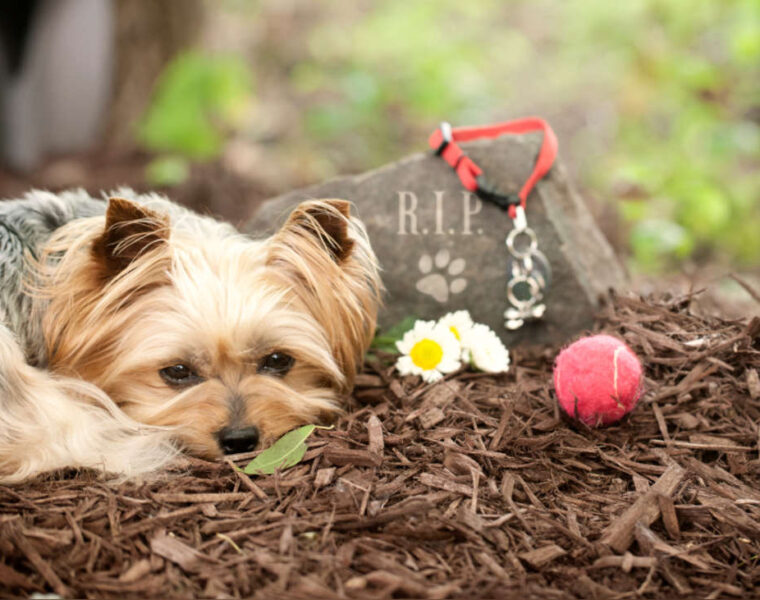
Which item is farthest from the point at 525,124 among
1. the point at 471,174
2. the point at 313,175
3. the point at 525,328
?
the point at 313,175

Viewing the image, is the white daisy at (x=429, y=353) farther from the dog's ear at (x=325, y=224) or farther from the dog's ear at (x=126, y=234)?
the dog's ear at (x=126, y=234)

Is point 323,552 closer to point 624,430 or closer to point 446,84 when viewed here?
point 624,430

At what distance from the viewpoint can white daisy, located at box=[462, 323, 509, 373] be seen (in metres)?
3.92

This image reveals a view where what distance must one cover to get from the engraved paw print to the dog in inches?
30.7

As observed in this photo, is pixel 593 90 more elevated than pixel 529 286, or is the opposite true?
pixel 529 286

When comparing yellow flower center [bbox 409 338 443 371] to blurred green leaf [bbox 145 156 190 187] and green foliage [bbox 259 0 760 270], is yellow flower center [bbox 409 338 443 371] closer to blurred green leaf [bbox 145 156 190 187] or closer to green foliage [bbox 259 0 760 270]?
green foliage [bbox 259 0 760 270]

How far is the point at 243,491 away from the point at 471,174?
7.60 feet

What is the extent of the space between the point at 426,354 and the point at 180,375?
122cm

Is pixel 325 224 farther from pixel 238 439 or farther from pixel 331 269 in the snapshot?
pixel 238 439

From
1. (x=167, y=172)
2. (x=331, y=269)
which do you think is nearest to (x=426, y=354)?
(x=331, y=269)

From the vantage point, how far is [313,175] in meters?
9.60

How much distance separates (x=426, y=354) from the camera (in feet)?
12.8

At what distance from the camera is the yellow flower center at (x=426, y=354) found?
3883 millimetres

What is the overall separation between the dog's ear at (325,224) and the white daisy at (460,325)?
2.57 ft
